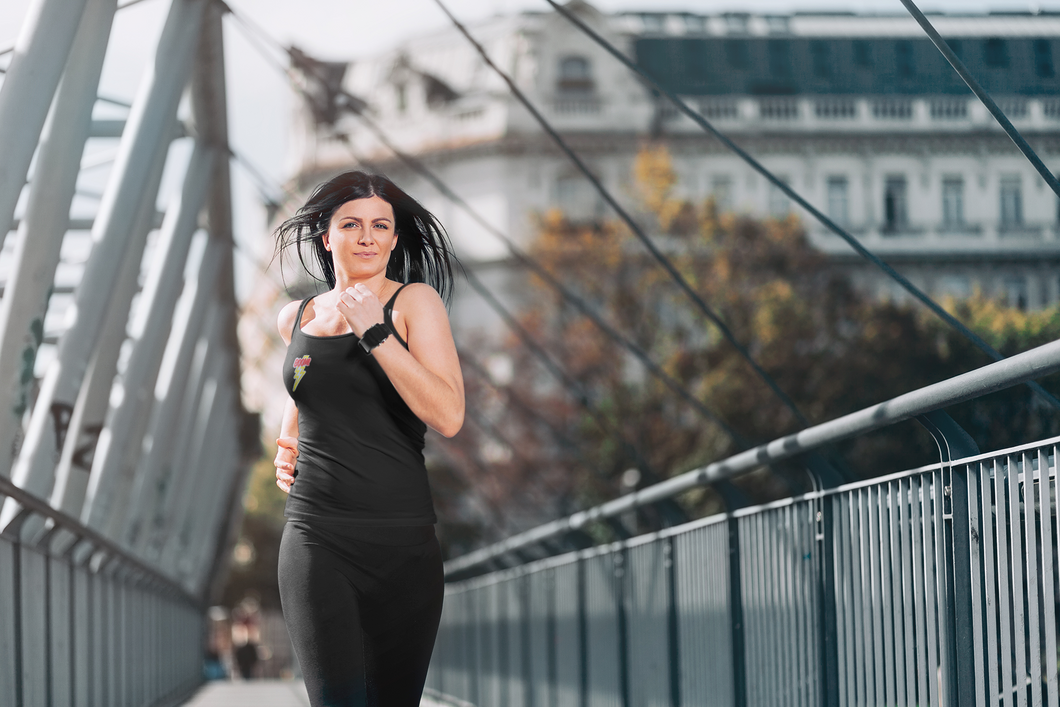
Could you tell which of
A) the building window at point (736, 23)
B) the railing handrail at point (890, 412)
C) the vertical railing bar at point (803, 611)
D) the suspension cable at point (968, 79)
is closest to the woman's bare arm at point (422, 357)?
the railing handrail at point (890, 412)

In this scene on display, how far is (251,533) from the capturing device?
52812 mm

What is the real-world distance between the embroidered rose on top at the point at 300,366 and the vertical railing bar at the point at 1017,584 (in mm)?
1425

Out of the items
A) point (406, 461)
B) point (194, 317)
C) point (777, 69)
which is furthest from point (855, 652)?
point (777, 69)

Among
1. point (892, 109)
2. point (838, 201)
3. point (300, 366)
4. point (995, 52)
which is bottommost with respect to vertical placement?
Result: point (300, 366)

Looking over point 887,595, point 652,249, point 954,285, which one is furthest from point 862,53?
point 887,595

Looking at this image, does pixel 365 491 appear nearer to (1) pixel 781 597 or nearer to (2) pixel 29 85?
(1) pixel 781 597

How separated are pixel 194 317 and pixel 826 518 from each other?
1383 centimetres

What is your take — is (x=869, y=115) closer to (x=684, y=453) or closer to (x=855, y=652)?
(x=684, y=453)

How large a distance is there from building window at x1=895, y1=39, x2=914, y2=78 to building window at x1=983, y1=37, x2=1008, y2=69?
102 ft

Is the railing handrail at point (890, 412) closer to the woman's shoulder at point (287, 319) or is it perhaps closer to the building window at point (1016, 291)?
the woman's shoulder at point (287, 319)

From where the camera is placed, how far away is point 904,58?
51625 millimetres

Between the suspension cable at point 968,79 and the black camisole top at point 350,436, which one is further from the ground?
the suspension cable at point 968,79

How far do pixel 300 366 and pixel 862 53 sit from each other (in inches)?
2123

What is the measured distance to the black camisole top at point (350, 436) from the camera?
3184 mm
